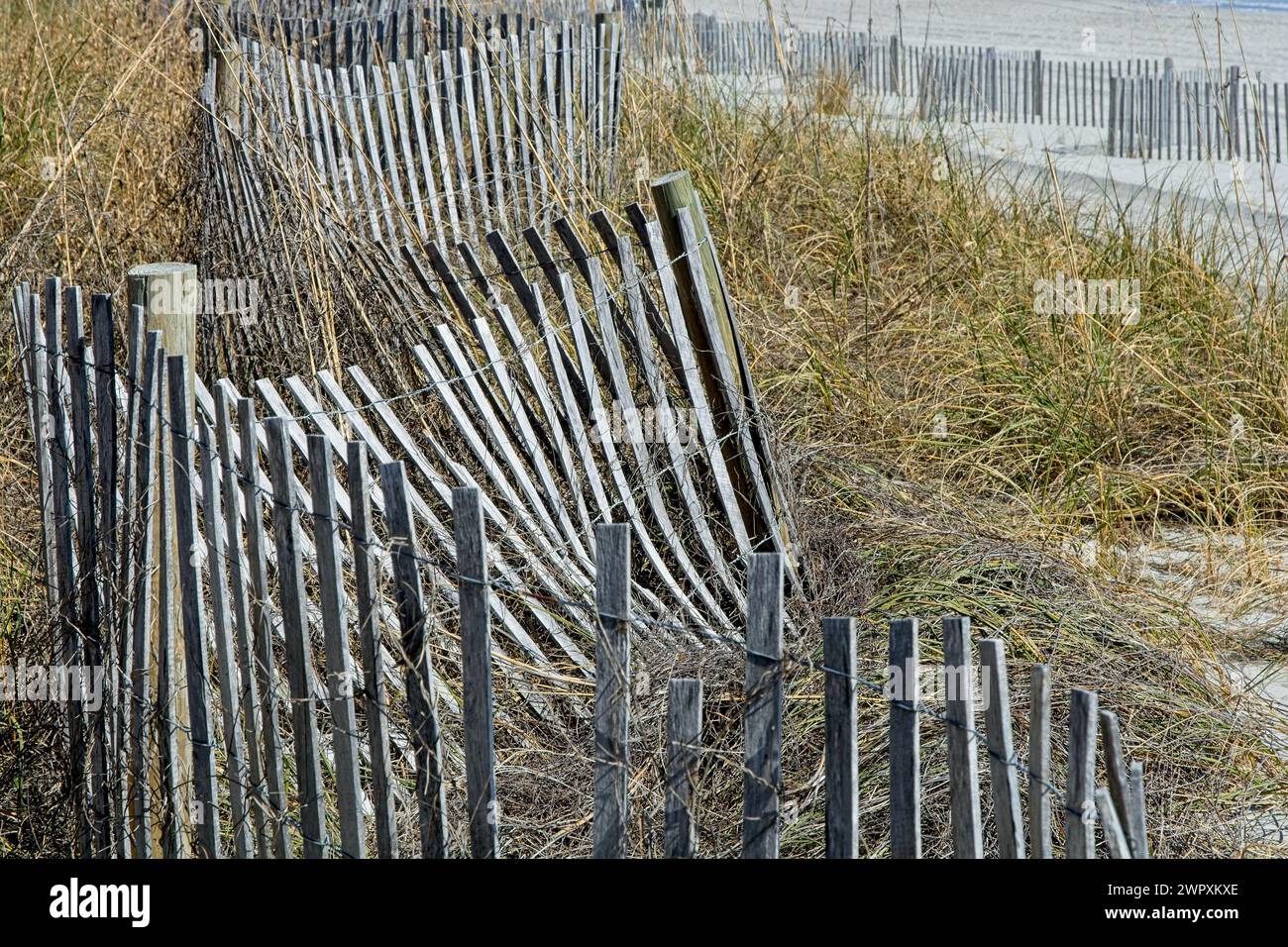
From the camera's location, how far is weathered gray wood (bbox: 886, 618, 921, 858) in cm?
124

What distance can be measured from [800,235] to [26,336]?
335 cm

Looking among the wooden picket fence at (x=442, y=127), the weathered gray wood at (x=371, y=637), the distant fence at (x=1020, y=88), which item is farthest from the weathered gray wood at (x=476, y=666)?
the distant fence at (x=1020, y=88)

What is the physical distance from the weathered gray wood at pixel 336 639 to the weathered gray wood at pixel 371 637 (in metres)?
0.04

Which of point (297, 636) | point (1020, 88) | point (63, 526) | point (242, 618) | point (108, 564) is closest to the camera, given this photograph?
point (297, 636)

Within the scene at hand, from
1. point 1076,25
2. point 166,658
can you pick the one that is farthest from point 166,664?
point 1076,25

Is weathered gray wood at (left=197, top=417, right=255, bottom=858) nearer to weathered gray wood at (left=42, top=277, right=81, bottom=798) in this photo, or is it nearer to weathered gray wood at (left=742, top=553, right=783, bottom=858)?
weathered gray wood at (left=42, top=277, right=81, bottom=798)

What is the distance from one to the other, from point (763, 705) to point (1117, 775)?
35 centimetres

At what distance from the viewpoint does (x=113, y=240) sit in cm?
412

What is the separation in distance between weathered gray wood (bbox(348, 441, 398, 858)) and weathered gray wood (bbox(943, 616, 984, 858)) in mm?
704

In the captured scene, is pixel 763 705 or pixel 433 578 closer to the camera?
pixel 763 705

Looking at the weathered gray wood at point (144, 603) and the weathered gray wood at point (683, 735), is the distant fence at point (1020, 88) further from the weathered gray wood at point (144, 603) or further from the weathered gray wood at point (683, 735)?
the weathered gray wood at point (683, 735)

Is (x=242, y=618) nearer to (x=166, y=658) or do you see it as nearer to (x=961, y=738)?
(x=166, y=658)

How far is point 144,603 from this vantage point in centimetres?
188

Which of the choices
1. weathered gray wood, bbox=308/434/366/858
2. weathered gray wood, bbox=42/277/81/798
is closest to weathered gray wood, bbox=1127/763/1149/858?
weathered gray wood, bbox=308/434/366/858
